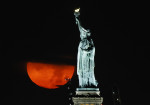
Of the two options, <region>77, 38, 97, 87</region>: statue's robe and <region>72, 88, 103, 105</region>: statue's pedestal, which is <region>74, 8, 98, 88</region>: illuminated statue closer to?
<region>77, 38, 97, 87</region>: statue's robe

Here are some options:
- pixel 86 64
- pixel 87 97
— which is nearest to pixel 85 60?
pixel 86 64

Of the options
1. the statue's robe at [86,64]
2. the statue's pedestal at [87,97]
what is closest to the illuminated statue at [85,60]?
the statue's robe at [86,64]

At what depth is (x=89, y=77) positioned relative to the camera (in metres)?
27.8

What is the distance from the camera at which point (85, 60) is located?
28.6 metres

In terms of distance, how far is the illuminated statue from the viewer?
27.7 meters

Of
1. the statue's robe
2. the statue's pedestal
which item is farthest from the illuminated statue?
the statue's pedestal

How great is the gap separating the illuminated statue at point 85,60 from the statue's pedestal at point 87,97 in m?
0.86

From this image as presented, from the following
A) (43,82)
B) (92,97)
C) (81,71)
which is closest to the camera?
(92,97)

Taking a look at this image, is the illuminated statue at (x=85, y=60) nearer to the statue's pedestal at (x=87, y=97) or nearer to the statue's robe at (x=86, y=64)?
the statue's robe at (x=86, y=64)

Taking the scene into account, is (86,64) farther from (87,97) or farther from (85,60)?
(87,97)

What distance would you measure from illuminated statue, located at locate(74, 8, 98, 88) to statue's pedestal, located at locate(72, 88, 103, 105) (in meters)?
0.86

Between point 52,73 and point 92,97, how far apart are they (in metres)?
13.4

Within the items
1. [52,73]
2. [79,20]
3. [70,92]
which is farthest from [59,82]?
[79,20]

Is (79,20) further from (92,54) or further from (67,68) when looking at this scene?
(67,68)
